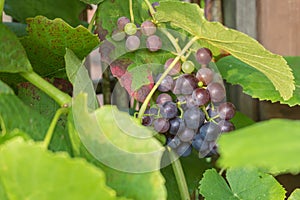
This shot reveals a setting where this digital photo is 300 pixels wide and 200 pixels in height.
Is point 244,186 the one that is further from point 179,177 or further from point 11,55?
point 11,55

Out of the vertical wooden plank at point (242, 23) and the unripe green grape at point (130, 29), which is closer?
the unripe green grape at point (130, 29)

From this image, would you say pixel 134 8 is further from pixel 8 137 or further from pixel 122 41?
pixel 8 137

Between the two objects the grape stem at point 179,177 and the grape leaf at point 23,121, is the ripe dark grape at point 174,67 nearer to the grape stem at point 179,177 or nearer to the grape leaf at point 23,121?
the grape stem at point 179,177

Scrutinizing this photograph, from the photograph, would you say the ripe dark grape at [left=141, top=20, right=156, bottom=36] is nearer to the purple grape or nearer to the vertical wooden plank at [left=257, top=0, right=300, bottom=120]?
the purple grape

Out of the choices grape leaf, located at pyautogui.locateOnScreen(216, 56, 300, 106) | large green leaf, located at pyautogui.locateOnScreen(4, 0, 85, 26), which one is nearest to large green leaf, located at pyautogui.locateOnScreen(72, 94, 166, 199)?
grape leaf, located at pyautogui.locateOnScreen(216, 56, 300, 106)

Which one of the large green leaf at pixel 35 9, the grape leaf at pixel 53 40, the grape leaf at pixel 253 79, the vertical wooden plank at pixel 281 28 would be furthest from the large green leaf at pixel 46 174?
the vertical wooden plank at pixel 281 28

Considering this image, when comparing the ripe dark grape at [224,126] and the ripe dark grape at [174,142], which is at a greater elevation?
the ripe dark grape at [224,126]

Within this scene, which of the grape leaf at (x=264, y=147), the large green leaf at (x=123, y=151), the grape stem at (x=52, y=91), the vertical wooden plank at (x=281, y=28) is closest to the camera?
the grape leaf at (x=264, y=147)
